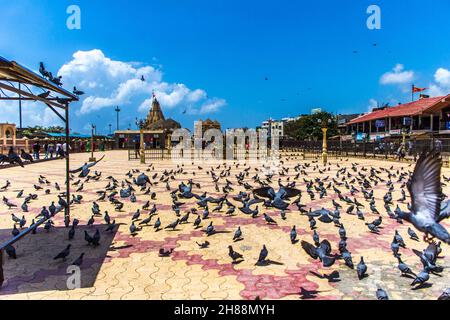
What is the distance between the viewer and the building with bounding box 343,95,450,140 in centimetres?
3541

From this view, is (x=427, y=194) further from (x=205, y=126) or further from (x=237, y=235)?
(x=205, y=126)

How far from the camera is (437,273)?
13.4 feet

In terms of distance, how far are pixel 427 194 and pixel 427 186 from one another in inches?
3.7

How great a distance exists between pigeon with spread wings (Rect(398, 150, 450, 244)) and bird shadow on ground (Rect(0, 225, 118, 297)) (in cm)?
381

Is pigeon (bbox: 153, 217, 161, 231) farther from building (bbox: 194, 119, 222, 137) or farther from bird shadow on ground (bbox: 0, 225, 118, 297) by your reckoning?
building (bbox: 194, 119, 222, 137)

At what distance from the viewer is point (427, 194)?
3.20 m

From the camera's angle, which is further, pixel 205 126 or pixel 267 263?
pixel 205 126

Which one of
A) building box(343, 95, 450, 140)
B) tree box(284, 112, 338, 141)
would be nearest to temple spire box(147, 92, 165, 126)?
tree box(284, 112, 338, 141)

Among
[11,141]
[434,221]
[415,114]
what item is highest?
[415,114]

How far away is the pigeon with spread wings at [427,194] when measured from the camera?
10.2ft

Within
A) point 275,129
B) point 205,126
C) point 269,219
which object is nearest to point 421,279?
point 269,219
